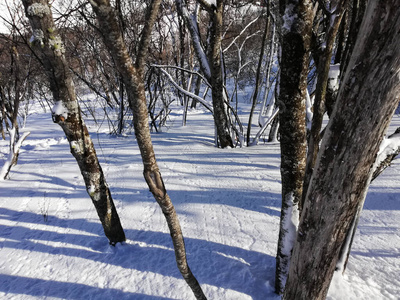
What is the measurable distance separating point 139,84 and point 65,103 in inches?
44.2

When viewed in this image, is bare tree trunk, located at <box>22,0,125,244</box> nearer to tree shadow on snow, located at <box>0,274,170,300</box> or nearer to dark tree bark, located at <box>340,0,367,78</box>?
tree shadow on snow, located at <box>0,274,170,300</box>

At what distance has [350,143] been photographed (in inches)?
30.5

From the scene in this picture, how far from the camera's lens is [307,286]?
109 cm

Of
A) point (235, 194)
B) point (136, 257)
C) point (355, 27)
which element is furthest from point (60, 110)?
point (355, 27)

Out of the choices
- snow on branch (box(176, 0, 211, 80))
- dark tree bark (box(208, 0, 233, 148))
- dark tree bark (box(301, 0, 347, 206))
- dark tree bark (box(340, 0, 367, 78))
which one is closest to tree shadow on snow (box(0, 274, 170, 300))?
dark tree bark (box(301, 0, 347, 206))

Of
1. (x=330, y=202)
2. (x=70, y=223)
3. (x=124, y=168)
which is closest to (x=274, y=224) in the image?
(x=330, y=202)

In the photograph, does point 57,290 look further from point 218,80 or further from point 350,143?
point 218,80

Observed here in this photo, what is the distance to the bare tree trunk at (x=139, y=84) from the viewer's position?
3.13 feet

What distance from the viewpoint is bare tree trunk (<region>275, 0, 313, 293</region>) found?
1118 mm

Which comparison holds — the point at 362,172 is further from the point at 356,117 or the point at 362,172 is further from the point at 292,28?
the point at 292,28

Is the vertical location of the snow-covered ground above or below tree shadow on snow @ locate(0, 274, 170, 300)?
above

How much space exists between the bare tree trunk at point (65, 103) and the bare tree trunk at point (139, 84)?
0.98 metres

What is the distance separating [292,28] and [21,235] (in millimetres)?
3590

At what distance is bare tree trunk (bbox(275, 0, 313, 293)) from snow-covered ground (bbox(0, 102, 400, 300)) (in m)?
0.59
